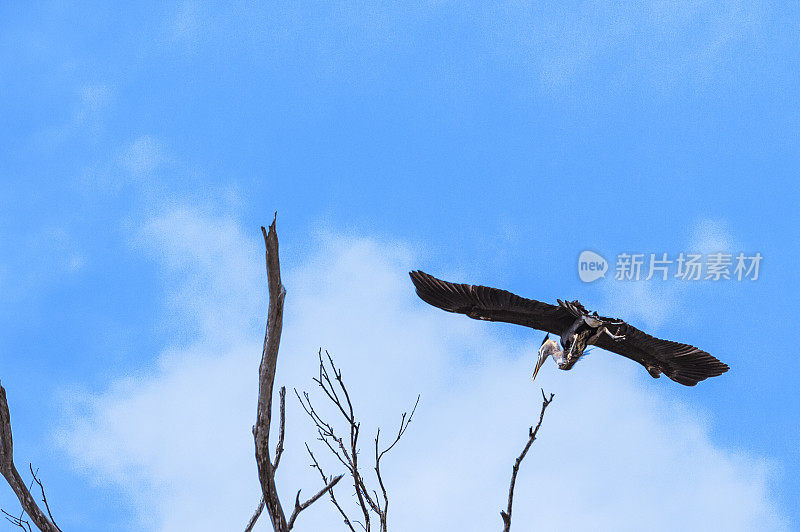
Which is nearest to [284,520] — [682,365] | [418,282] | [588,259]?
[418,282]

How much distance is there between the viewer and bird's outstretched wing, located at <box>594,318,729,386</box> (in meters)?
7.91

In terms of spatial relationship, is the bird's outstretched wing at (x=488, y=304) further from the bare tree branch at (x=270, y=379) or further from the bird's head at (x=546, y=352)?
the bare tree branch at (x=270, y=379)

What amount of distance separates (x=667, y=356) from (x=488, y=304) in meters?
2.07

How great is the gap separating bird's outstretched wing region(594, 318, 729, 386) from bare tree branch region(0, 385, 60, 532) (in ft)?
16.5

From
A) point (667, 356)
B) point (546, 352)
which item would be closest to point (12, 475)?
point (546, 352)

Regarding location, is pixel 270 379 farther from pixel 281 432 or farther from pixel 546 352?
pixel 546 352

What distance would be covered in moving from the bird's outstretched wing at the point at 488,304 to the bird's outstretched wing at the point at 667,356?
645mm

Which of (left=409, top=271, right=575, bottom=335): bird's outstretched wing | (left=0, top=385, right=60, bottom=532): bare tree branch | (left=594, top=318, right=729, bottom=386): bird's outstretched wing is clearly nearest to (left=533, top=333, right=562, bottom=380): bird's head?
(left=409, top=271, right=575, bottom=335): bird's outstretched wing

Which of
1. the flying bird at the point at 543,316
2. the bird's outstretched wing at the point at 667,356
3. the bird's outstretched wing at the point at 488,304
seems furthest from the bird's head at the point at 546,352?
the bird's outstretched wing at the point at 667,356

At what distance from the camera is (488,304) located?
24.2ft

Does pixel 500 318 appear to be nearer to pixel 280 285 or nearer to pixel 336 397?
pixel 336 397

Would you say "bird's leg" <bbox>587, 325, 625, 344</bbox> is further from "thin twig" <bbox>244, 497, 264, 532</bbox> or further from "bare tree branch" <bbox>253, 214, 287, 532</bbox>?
"bare tree branch" <bbox>253, 214, 287, 532</bbox>

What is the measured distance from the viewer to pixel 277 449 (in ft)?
15.0

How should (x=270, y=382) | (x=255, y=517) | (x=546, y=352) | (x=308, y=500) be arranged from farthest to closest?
(x=546, y=352), (x=255, y=517), (x=308, y=500), (x=270, y=382)
